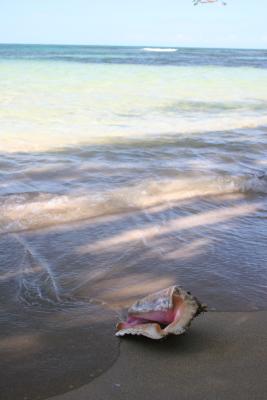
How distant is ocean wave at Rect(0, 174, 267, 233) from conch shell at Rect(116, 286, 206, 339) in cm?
174

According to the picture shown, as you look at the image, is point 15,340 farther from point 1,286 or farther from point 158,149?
point 158,149

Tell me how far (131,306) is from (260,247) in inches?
55.6

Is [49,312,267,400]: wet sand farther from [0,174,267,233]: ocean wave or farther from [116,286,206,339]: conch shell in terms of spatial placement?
[0,174,267,233]: ocean wave

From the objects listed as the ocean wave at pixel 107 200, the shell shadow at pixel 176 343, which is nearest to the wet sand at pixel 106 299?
the shell shadow at pixel 176 343

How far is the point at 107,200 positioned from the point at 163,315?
246cm

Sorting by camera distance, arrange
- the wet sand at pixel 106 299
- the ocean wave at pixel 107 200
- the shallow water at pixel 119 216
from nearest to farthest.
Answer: the wet sand at pixel 106 299
the shallow water at pixel 119 216
the ocean wave at pixel 107 200

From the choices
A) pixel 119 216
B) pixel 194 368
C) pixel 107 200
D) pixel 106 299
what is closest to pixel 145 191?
pixel 107 200

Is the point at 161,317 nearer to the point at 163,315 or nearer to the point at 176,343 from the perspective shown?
the point at 163,315

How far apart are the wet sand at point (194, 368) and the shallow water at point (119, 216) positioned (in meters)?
0.15

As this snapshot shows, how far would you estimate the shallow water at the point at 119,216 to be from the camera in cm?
299

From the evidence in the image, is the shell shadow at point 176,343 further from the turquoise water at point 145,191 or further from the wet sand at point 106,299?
the turquoise water at point 145,191

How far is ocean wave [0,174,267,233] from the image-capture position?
4.31 meters

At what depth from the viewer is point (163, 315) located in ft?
8.20

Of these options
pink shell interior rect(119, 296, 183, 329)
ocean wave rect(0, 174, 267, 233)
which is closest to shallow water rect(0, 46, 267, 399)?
ocean wave rect(0, 174, 267, 233)
